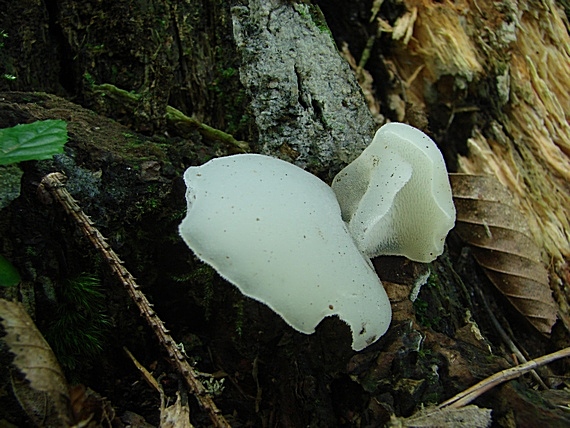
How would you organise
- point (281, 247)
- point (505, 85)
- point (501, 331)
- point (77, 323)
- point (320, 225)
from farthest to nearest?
point (505, 85)
point (501, 331)
point (77, 323)
point (320, 225)
point (281, 247)

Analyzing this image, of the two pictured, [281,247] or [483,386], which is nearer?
[281,247]

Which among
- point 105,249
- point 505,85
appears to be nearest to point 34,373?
point 105,249

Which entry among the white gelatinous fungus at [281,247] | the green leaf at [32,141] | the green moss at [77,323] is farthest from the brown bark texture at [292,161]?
the white gelatinous fungus at [281,247]

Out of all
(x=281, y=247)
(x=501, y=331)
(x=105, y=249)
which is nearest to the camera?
(x=281, y=247)

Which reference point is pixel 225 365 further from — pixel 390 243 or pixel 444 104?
pixel 444 104

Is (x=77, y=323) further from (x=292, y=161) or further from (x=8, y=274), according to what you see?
(x=292, y=161)

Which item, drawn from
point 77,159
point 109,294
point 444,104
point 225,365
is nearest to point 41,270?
point 109,294

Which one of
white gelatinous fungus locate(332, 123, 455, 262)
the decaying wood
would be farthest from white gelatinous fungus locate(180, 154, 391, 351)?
the decaying wood
